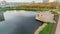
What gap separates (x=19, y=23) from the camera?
2695mm

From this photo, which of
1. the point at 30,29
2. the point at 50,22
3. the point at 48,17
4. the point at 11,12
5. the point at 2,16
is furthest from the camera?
the point at 11,12

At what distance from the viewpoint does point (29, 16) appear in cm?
314

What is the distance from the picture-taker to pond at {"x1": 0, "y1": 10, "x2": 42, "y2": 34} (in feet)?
7.73

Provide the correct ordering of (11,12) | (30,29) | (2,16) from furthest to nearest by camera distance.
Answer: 1. (11,12)
2. (2,16)
3. (30,29)

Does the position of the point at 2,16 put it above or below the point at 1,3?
below

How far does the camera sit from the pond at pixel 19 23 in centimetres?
236

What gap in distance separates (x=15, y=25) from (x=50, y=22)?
0.67 m

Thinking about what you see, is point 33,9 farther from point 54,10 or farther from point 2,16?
point 2,16

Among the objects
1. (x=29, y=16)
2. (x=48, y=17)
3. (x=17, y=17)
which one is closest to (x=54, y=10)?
(x=48, y=17)

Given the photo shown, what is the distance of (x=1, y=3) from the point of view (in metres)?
3.14

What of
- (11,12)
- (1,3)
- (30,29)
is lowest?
(30,29)

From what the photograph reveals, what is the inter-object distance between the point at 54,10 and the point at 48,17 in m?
0.22

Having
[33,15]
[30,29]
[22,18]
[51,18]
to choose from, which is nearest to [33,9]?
[33,15]

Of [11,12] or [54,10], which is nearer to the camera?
[54,10]
